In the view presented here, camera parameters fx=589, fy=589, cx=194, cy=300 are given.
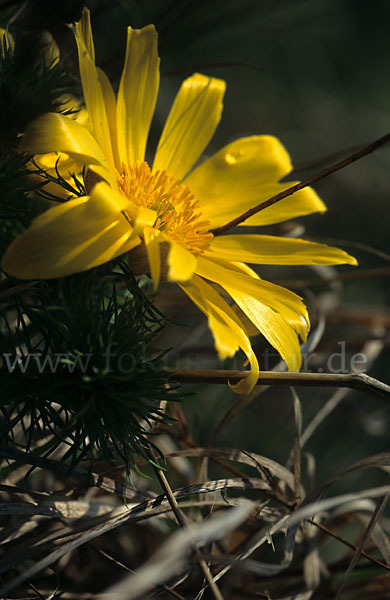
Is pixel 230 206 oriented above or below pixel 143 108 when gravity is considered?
below

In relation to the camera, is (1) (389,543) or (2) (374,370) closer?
(1) (389,543)

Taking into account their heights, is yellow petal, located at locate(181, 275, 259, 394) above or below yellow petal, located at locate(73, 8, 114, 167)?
below

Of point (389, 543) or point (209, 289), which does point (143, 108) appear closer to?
A: point (209, 289)

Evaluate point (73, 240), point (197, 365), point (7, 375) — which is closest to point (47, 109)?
point (73, 240)

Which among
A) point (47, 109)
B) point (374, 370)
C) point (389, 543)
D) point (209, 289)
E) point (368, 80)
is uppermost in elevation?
point (47, 109)

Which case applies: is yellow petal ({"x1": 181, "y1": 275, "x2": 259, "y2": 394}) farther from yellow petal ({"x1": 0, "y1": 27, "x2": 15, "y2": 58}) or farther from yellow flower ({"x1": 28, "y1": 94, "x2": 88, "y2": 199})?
yellow petal ({"x1": 0, "y1": 27, "x2": 15, "y2": 58})

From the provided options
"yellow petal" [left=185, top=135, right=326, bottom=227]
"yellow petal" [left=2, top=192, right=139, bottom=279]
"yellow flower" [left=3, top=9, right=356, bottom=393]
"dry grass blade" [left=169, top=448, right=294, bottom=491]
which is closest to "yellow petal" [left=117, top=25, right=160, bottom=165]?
"yellow flower" [left=3, top=9, right=356, bottom=393]

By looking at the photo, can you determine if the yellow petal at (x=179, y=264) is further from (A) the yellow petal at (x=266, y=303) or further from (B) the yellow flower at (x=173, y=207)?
(A) the yellow petal at (x=266, y=303)
